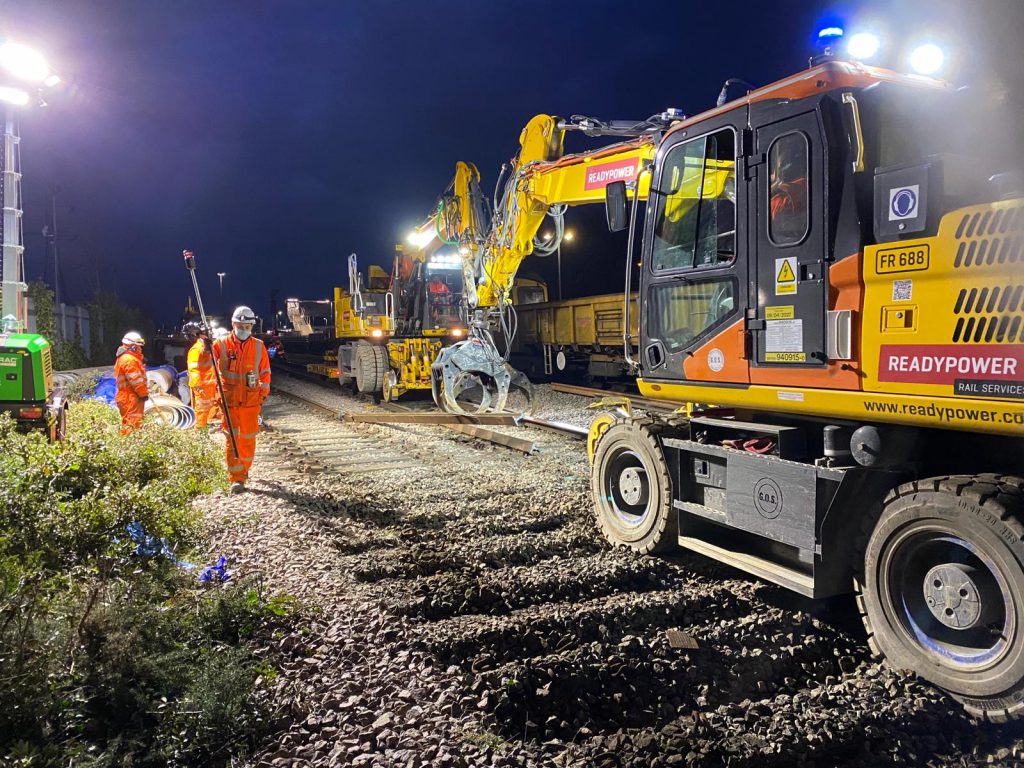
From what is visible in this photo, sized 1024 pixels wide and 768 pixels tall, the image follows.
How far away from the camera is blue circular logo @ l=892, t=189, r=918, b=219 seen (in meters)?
3.14

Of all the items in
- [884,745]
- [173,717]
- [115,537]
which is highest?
[115,537]

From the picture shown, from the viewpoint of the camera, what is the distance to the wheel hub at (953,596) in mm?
3055

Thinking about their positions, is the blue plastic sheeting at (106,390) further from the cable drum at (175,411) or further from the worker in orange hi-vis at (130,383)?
the worker in orange hi-vis at (130,383)

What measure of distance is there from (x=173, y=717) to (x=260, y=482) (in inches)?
191

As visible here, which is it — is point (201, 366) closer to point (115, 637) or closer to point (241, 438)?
point (241, 438)

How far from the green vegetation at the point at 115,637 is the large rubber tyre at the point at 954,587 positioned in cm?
307

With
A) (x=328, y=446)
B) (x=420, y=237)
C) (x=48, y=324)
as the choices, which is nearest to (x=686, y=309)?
(x=328, y=446)

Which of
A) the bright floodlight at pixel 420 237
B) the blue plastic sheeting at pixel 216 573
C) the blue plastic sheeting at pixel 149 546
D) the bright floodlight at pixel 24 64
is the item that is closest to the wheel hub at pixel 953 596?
the blue plastic sheeting at pixel 216 573

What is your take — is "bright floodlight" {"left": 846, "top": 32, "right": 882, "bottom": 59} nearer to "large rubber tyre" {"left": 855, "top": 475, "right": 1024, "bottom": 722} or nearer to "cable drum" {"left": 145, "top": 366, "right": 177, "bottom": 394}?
"large rubber tyre" {"left": 855, "top": 475, "right": 1024, "bottom": 722}

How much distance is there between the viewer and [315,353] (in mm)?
29453

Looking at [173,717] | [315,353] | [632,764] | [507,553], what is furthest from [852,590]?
[315,353]

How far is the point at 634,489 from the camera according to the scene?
527 cm

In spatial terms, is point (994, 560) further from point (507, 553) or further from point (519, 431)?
point (519, 431)

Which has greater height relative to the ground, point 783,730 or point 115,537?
point 115,537
